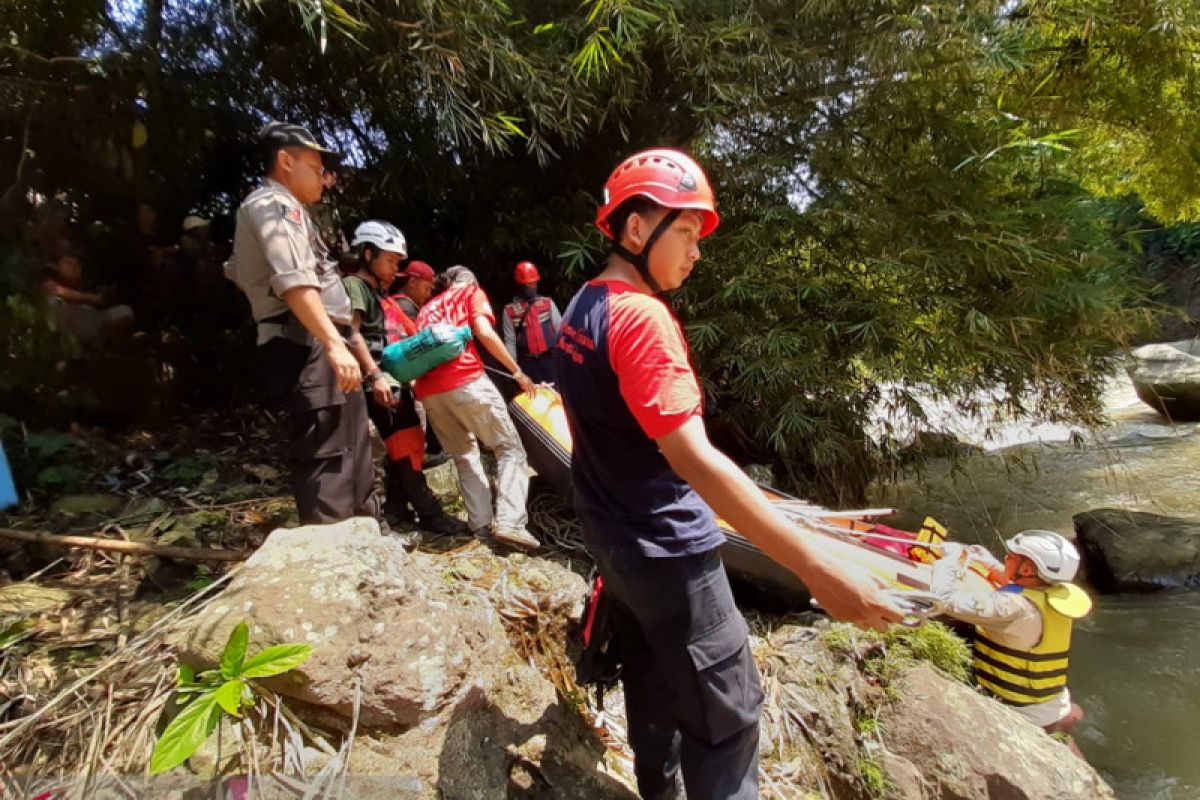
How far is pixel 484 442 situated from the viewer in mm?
3322

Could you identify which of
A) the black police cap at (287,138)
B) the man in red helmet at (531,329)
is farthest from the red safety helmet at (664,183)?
the man in red helmet at (531,329)

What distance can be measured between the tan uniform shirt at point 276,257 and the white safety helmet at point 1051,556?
3.17 m

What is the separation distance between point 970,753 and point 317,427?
2801 millimetres

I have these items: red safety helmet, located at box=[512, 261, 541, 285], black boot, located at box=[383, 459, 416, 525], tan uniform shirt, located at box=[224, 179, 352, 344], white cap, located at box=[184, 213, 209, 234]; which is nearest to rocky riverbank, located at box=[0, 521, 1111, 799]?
black boot, located at box=[383, 459, 416, 525]

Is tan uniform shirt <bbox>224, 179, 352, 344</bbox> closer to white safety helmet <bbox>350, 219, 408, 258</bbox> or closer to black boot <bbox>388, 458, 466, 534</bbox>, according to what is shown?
white safety helmet <bbox>350, 219, 408, 258</bbox>

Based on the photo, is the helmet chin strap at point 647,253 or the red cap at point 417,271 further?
the red cap at point 417,271

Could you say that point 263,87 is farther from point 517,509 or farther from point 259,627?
point 259,627

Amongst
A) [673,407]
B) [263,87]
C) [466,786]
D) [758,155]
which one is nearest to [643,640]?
[466,786]

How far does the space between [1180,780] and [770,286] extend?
3449 millimetres

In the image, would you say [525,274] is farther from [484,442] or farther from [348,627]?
[348,627]

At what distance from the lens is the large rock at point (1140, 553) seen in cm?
534

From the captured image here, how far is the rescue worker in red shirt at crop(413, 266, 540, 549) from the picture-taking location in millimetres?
3191

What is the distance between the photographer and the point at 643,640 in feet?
5.75

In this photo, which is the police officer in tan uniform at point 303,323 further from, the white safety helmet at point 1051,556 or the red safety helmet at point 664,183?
the white safety helmet at point 1051,556
